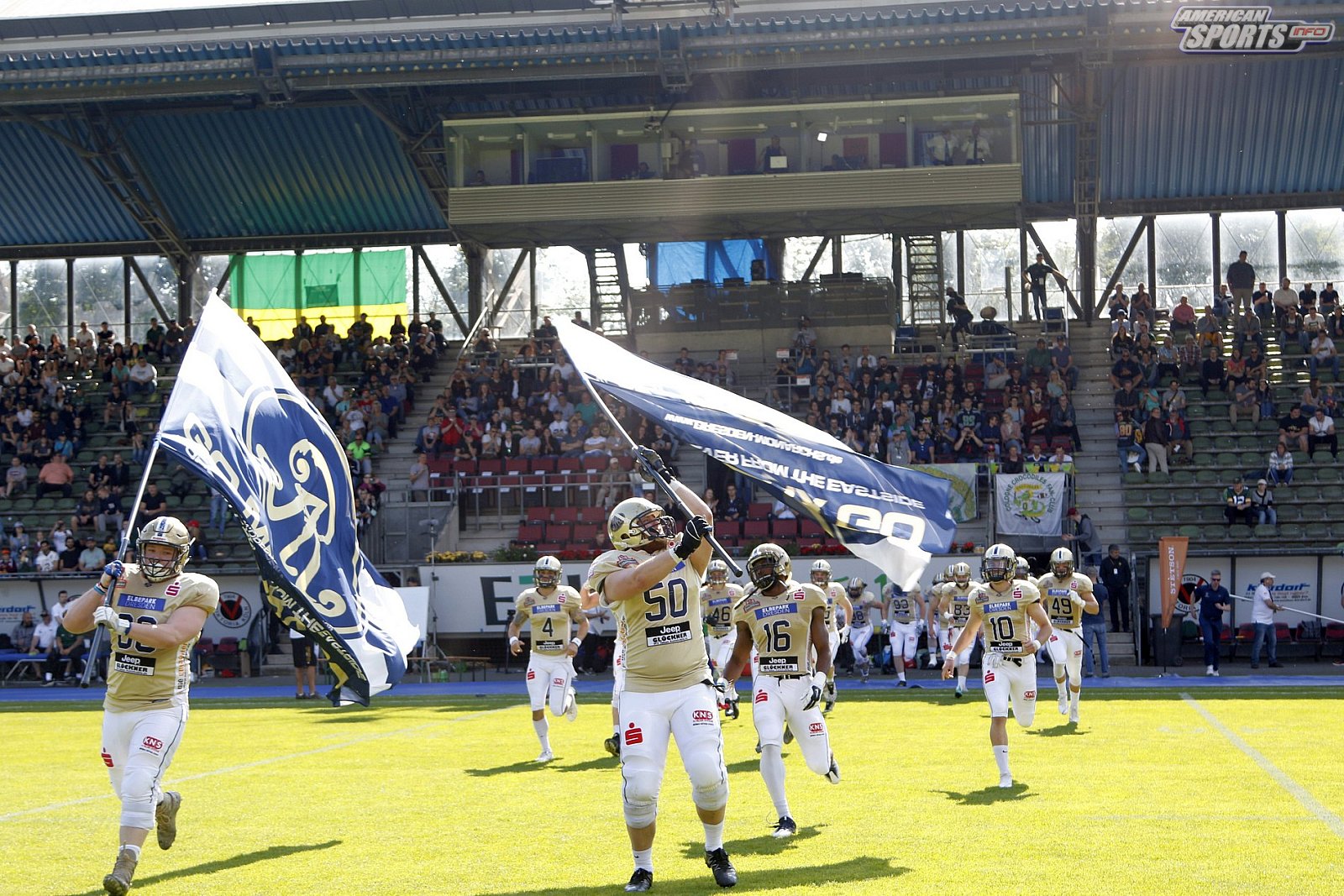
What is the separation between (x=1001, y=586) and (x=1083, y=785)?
7.49 ft

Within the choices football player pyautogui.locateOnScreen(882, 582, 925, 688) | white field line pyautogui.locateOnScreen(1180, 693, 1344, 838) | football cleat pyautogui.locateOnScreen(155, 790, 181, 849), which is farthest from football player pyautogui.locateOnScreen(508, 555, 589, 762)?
football player pyautogui.locateOnScreen(882, 582, 925, 688)

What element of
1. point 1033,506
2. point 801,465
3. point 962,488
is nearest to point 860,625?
point 962,488

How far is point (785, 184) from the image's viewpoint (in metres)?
37.2

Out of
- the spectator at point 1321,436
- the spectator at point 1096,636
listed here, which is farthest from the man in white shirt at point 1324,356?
the spectator at point 1096,636

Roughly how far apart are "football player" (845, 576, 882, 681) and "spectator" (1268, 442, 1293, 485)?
30.5 feet

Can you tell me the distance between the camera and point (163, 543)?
10.1m

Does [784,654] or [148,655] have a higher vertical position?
[148,655]

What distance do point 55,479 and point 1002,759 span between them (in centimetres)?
2871

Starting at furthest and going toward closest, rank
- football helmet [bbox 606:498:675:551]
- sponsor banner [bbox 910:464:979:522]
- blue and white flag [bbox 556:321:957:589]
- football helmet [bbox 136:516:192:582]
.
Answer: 1. sponsor banner [bbox 910:464:979:522]
2. blue and white flag [bbox 556:321:957:589]
3. football helmet [bbox 136:516:192:582]
4. football helmet [bbox 606:498:675:551]

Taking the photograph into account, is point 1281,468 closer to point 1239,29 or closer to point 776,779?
point 1239,29

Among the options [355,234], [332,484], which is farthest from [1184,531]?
[355,234]

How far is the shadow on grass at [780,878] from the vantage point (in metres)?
9.70

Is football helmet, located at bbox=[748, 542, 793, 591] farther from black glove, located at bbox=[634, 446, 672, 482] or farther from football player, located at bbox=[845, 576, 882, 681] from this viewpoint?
football player, located at bbox=[845, 576, 882, 681]

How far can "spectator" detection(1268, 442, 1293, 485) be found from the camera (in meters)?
32.6
